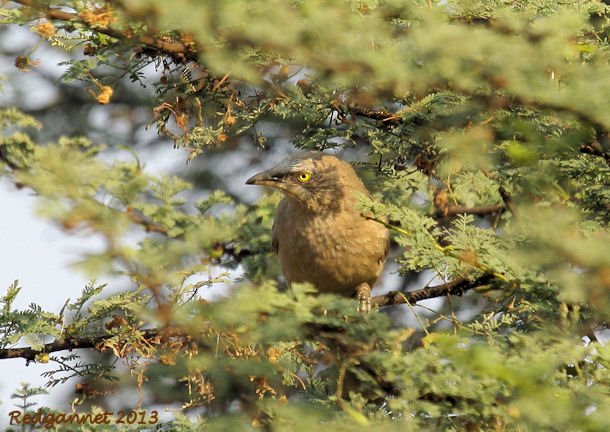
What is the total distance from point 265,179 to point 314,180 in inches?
13.7

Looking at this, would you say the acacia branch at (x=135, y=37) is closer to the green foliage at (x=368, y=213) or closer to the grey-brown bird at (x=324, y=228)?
the green foliage at (x=368, y=213)

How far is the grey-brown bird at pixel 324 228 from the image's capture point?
562 cm

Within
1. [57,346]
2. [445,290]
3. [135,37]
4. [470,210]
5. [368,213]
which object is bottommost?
[470,210]

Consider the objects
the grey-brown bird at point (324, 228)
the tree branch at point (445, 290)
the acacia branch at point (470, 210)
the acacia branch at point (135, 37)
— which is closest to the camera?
the acacia branch at point (135, 37)

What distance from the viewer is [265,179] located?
5578 mm

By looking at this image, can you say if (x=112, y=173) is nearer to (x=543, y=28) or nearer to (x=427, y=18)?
(x=427, y=18)

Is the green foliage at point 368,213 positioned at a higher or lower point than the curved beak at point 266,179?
higher

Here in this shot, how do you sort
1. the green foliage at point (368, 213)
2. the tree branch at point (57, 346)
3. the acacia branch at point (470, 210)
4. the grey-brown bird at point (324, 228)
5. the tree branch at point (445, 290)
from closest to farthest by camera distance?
the green foliage at point (368, 213), the tree branch at point (445, 290), the tree branch at point (57, 346), the acacia branch at point (470, 210), the grey-brown bird at point (324, 228)

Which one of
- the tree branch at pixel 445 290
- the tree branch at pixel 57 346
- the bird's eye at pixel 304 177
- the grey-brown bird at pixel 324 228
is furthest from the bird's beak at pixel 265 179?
the tree branch at pixel 57 346

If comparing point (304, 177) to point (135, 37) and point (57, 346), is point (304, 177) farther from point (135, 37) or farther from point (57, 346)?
point (135, 37)

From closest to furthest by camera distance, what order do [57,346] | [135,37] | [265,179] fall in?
[135,37] → [57,346] → [265,179]

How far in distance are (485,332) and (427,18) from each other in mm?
1445

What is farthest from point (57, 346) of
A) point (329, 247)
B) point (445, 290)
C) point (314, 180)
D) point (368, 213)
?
point (314, 180)

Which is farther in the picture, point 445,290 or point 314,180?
point 314,180
